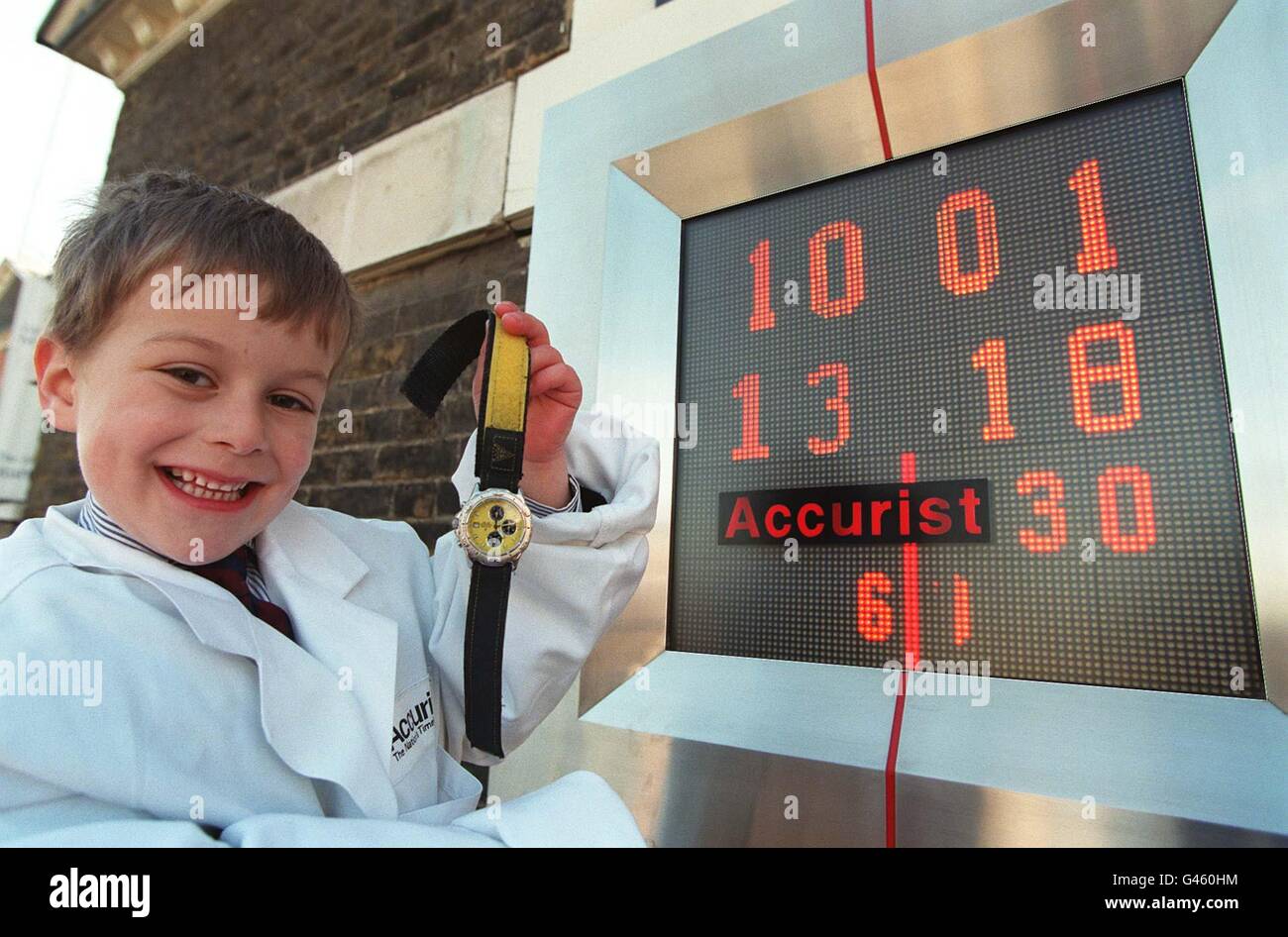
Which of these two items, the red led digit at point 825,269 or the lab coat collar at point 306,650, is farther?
the red led digit at point 825,269

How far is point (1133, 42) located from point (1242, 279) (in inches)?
12.8

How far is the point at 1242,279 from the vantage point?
0.78m

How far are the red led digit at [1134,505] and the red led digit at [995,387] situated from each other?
0.38 feet

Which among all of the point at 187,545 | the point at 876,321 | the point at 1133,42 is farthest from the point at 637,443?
the point at 1133,42

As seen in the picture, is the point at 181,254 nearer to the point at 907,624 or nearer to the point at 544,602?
the point at 544,602

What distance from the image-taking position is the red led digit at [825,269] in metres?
1.02

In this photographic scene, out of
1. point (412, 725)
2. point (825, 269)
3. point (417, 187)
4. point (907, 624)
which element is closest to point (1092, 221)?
point (825, 269)

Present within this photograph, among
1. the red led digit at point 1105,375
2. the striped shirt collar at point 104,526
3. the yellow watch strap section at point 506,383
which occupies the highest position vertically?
the red led digit at point 1105,375

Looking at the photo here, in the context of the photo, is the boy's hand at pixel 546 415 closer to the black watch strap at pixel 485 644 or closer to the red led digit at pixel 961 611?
the black watch strap at pixel 485 644

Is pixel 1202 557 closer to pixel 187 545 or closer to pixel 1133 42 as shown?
pixel 1133 42

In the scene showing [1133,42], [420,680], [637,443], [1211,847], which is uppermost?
[1133,42]

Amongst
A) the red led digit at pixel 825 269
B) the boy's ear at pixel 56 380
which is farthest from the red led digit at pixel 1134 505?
the boy's ear at pixel 56 380

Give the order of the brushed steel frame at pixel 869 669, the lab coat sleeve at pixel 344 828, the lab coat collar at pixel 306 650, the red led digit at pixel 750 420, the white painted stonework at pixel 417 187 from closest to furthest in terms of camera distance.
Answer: the lab coat sleeve at pixel 344 828 → the lab coat collar at pixel 306 650 → the brushed steel frame at pixel 869 669 → the red led digit at pixel 750 420 → the white painted stonework at pixel 417 187

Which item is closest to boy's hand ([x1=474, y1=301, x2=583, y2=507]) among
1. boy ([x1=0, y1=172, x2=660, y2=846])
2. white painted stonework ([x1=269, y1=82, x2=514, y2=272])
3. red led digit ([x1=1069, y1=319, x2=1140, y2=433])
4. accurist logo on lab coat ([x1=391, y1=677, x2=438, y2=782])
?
boy ([x1=0, y1=172, x2=660, y2=846])
